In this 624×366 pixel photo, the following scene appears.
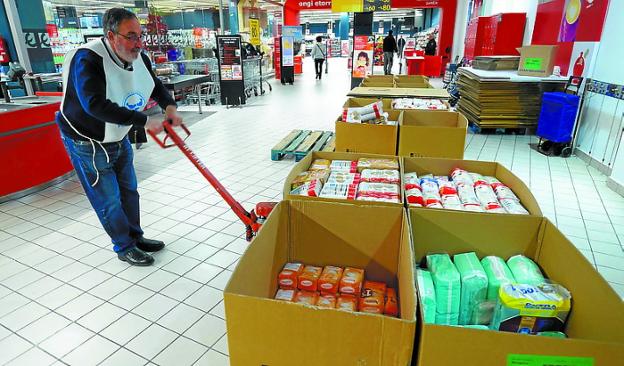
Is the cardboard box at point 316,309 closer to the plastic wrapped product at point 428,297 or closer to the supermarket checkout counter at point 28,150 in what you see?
the plastic wrapped product at point 428,297

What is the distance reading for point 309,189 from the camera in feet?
6.36

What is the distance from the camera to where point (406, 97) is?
4.88 m

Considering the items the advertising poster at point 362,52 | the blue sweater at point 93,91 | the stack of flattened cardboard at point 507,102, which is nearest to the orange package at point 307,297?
the blue sweater at point 93,91

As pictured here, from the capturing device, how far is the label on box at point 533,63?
6516mm

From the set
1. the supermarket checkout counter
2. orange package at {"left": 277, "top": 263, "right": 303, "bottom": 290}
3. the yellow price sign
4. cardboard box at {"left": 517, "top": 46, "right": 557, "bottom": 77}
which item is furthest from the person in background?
orange package at {"left": 277, "top": 263, "right": 303, "bottom": 290}

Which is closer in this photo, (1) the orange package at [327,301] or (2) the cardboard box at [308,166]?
(1) the orange package at [327,301]

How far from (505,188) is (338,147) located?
156 centimetres

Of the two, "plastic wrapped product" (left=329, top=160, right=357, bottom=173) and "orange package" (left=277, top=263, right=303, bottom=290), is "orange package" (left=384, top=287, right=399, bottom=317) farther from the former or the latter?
"plastic wrapped product" (left=329, top=160, right=357, bottom=173)

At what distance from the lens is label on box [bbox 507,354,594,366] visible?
90 cm

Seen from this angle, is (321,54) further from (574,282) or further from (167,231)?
(574,282)

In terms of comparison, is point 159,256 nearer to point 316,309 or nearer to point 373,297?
point 373,297

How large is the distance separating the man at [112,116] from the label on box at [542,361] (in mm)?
2087

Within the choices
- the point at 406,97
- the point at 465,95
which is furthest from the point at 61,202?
the point at 465,95

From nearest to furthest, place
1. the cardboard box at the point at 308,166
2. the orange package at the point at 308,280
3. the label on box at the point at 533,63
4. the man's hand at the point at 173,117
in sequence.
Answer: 1. the orange package at the point at 308,280
2. the cardboard box at the point at 308,166
3. the man's hand at the point at 173,117
4. the label on box at the point at 533,63
